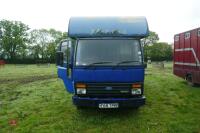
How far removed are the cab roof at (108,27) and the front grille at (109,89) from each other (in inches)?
62.5

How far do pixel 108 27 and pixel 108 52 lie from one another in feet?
3.11

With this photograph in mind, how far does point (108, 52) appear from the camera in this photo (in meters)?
11.0

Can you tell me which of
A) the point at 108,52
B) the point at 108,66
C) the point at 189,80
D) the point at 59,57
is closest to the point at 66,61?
the point at 59,57

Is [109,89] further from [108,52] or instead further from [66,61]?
[66,61]

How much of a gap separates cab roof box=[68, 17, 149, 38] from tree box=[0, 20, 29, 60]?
254 feet

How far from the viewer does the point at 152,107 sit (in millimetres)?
13000

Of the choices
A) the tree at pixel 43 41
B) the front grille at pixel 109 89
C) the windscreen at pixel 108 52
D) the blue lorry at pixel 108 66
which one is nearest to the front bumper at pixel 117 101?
the blue lorry at pixel 108 66

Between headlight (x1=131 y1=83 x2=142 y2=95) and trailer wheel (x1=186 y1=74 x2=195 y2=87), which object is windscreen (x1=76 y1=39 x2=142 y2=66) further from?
trailer wheel (x1=186 y1=74 x2=195 y2=87)

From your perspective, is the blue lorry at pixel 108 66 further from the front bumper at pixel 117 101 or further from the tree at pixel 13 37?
the tree at pixel 13 37

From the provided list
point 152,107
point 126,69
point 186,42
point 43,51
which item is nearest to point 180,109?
point 152,107

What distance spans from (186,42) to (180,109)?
7603 millimetres

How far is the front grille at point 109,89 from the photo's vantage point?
1089 centimetres

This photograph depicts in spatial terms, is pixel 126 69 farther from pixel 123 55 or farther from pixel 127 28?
pixel 127 28

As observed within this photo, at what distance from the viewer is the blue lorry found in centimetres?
1083
